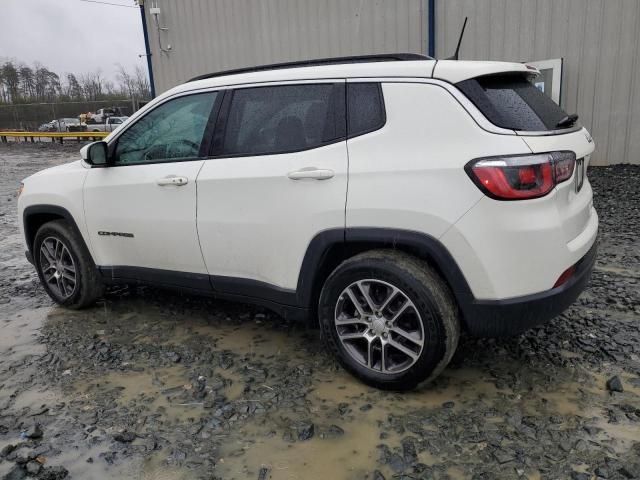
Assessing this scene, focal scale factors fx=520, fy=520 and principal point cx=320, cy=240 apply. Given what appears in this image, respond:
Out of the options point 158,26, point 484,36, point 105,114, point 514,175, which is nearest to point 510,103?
point 514,175

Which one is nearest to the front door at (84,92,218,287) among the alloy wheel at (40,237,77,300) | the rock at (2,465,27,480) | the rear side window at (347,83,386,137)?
the alloy wheel at (40,237,77,300)

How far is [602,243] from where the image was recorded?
17.9 ft

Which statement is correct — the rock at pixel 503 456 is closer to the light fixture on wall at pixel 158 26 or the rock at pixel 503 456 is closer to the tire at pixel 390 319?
the tire at pixel 390 319

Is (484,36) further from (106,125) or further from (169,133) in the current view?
(106,125)

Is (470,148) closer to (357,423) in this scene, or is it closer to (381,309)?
(381,309)

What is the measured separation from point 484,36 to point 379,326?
8.51 meters

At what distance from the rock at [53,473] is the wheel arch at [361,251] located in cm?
145

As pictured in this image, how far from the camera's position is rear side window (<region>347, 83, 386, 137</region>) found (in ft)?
9.29

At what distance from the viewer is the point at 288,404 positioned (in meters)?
2.85

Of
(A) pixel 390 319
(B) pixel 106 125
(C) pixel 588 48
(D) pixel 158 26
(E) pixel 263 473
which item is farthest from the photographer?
→ (B) pixel 106 125

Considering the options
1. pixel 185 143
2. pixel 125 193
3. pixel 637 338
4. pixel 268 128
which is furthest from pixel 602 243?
pixel 125 193

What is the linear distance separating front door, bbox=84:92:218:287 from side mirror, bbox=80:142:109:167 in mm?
62

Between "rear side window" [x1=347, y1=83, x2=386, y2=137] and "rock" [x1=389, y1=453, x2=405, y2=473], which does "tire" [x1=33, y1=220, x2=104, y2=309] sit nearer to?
"rear side window" [x1=347, y1=83, x2=386, y2=137]

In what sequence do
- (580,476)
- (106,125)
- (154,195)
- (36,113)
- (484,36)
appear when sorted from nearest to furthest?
(580,476), (154,195), (484,36), (106,125), (36,113)
